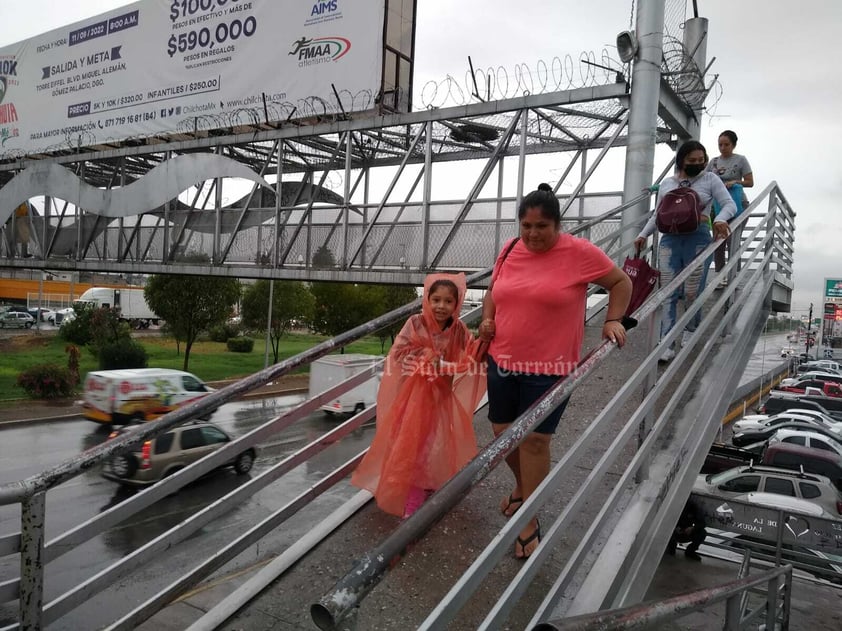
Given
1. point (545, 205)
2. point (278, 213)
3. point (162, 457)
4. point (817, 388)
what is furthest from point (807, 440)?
point (817, 388)

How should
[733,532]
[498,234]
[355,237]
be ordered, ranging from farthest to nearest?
[355,237], [498,234], [733,532]

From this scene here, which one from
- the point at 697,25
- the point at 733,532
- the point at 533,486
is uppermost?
the point at 697,25

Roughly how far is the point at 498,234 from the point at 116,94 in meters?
11.6

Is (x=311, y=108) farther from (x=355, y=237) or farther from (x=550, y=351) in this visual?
(x=550, y=351)

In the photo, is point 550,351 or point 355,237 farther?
point 355,237

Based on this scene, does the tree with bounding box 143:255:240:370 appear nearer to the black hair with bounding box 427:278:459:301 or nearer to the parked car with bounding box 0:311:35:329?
the parked car with bounding box 0:311:35:329

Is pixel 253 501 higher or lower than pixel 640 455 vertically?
lower

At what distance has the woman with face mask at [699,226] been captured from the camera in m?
4.72

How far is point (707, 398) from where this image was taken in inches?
157

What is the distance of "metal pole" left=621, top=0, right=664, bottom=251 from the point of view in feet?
24.4

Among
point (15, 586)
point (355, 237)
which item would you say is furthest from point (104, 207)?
point (15, 586)

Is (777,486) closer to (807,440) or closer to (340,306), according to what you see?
(807,440)

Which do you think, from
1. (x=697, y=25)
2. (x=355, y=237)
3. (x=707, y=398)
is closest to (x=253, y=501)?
(x=355, y=237)

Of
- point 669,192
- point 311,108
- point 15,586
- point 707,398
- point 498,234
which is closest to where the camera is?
point 15,586
